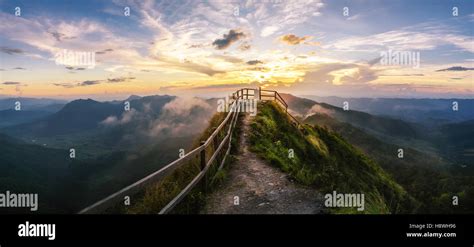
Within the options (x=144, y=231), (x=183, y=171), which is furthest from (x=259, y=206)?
(x=144, y=231)

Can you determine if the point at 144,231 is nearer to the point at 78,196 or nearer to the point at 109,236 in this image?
the point at 109,236

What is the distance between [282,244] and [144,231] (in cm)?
239

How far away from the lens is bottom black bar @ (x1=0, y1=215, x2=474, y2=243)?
531cm

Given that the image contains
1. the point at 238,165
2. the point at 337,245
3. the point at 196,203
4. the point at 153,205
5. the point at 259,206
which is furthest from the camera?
the point at 238,165

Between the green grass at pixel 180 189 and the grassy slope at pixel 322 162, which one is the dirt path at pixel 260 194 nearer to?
the green grass at pixel 180 189

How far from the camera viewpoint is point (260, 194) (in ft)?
31.1

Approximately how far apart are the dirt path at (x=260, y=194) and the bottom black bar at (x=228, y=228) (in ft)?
5.78

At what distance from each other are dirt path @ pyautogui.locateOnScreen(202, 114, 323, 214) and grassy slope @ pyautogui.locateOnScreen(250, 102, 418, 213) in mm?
600

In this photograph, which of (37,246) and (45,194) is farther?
(45,194)

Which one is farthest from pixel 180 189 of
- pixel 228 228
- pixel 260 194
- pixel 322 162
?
pixel 322 162

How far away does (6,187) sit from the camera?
15512 cm

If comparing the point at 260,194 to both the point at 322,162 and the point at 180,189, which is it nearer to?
the point at 180,189

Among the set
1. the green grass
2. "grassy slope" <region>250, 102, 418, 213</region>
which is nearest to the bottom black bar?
the green grass

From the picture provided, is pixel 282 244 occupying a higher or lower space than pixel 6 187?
higher
